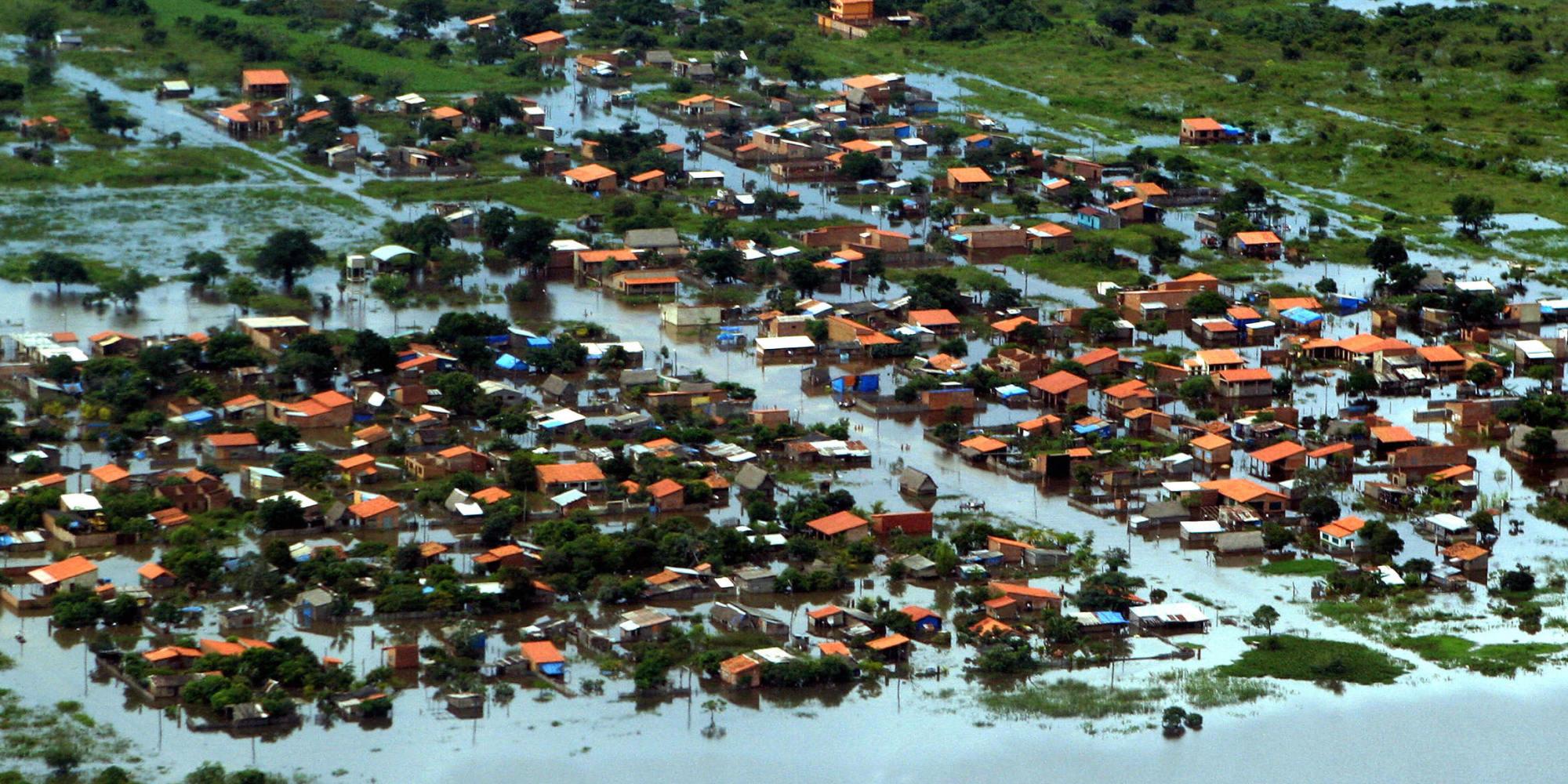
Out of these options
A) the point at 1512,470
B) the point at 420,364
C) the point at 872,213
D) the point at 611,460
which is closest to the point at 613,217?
the point at 872,213

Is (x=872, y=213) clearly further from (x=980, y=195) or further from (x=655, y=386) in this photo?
(x=655, y=386)

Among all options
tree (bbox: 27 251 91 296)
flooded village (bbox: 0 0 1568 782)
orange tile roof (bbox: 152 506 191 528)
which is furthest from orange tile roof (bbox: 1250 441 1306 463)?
tree (bbox: 27 251 91 296)

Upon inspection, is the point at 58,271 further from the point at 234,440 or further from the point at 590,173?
the point at 590,173

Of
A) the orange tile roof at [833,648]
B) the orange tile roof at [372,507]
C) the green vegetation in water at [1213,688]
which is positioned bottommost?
the orange tile roof at [372,507]

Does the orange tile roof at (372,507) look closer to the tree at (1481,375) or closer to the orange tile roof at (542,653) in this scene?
the orange tile roof at (542,653)

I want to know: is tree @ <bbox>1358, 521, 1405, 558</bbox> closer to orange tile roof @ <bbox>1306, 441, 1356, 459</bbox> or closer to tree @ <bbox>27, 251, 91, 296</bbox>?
orange tile roof @ <bbox>1306, 441, 1356, 459</bbox>

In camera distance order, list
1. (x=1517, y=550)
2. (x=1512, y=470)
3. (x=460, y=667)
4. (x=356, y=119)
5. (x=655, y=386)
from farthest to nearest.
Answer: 1. (x=356, y=119)
2. (x=655, y=386)
3. (x=1512, y=470)
4. (x=1517, y=550)
5. (x=460, y=667)

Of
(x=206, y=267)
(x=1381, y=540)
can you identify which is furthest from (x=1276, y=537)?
(x=206, y=267)

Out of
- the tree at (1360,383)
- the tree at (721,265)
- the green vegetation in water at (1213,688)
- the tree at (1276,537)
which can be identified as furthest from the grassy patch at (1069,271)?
the green vegetation in water at (1213,688)
